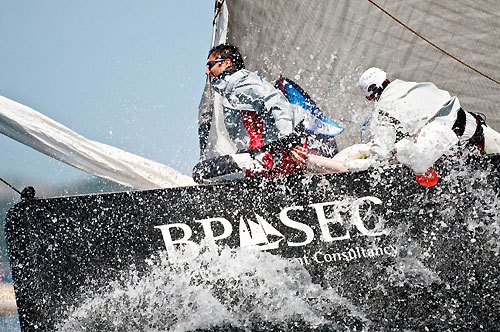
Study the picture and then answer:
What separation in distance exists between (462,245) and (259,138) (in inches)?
29.6

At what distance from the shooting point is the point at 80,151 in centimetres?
290

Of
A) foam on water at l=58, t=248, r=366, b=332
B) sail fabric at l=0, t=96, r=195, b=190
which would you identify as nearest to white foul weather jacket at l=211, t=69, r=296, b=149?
foam on water at l=58, t=248, r=366, b=332

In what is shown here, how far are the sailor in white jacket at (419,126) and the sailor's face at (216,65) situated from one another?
0.56m

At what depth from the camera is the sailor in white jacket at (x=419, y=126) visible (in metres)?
2.11

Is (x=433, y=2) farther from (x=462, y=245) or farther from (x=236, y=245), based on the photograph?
(x=236, y=245)

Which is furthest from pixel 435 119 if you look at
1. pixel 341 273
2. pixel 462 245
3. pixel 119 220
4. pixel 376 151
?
pixel 119 220

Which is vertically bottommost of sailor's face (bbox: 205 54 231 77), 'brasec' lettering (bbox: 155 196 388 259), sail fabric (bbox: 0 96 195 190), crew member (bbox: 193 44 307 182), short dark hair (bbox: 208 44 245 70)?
sail fabric (bbox: 0 96 195 190)

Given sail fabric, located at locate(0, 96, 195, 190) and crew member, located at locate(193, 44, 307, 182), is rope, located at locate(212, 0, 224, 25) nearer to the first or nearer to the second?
sail fabric, located at locate(0, 96, 195, 190)

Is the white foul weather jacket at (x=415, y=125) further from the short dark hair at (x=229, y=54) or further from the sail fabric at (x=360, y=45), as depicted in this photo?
the sail fabric at (x=360, y=45)

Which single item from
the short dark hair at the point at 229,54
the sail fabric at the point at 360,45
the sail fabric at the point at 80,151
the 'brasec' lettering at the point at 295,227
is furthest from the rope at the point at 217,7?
the 'brasec' lettering at the point at 295,227

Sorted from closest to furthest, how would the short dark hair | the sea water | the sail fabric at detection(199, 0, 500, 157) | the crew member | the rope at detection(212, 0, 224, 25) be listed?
the sea water → the crew member → the short dark hair → the sail fabric at detection(199, 0, 500, 157) → the rope at detection(212, 0, 224, 25)

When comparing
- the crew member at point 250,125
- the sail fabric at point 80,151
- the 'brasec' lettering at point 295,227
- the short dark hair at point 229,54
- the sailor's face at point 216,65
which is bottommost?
the sail fabric at point 80,151

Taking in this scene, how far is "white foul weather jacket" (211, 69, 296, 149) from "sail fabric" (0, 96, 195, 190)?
64cm

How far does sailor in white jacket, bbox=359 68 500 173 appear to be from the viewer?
211 centimetres
